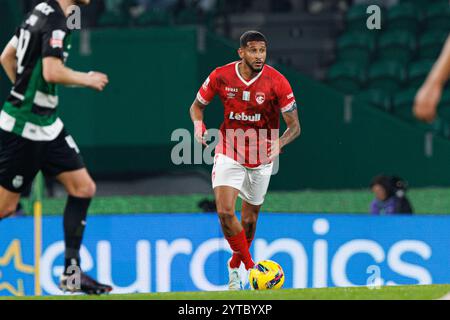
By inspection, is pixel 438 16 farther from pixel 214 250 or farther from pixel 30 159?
pixel 30 159

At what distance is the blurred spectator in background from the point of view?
1245 cm

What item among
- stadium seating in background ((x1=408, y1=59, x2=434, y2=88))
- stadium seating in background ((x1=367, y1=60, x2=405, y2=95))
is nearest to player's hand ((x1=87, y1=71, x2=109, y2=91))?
stadium seating in background ((x1=408, y1=59, x2=434, y2=88))

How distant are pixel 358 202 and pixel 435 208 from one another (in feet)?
2.88

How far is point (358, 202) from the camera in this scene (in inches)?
547

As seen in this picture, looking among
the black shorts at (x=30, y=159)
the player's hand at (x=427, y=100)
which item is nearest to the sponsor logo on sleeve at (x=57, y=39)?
the black shorts at (x=30, y=159)

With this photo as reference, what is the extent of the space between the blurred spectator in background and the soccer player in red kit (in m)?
3.58

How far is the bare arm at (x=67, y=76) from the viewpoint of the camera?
669 cm

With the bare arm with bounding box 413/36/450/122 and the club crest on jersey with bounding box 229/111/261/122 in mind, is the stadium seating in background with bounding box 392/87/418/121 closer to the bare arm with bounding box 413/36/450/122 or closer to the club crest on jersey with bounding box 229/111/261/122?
the club crest on jersey with bounding box 229/111/261/122

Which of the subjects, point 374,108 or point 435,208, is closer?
point 435,208

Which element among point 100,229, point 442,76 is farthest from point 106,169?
point 442,76

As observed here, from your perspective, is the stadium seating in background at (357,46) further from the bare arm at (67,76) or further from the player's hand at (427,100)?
the player's hand at (427,100)

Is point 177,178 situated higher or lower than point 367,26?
lower
